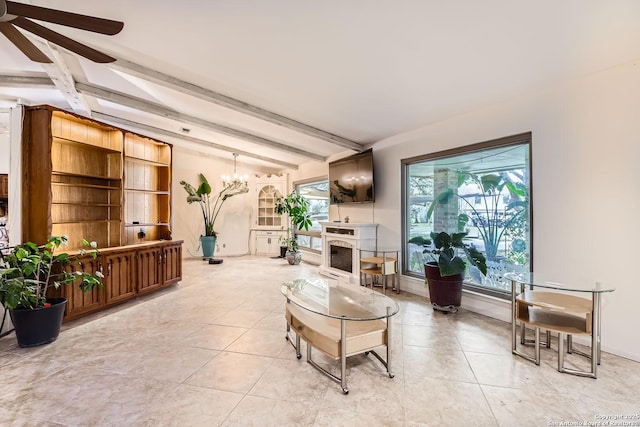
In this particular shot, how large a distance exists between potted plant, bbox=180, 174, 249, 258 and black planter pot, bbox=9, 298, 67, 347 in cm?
441

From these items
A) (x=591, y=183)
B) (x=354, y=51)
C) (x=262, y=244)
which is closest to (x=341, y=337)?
(x=354, y=51)

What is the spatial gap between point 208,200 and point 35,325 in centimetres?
538

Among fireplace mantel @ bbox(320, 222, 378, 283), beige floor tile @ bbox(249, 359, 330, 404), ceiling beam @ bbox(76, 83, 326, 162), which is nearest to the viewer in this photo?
beige floor tile @ bbox(249, 359, 330, 404)

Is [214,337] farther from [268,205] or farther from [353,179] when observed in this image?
[268,205]

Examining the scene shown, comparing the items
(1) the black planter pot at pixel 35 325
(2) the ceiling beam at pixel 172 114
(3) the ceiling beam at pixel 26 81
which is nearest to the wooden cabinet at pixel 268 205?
(2) the ceiling beam at pixel 172 114

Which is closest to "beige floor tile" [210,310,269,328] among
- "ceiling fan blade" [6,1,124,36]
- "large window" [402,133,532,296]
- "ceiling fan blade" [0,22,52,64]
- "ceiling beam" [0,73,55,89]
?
"large window" [402,133,532,296]

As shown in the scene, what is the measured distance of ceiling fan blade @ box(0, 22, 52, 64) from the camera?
76.9 inches

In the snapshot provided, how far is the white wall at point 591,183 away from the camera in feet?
8.15

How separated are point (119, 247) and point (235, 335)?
2.31 m

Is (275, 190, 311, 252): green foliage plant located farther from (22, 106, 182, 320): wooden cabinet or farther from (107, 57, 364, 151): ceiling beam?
(22, 106, 182, 320): wooden cabinet

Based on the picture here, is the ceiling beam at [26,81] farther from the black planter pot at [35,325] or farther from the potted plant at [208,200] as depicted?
the potted plant at [208,200]

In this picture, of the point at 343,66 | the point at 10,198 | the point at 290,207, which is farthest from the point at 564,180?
the point at 10,198

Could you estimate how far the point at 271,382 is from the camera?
85.7 inches

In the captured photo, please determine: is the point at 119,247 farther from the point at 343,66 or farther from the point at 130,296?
the point at 343,66
